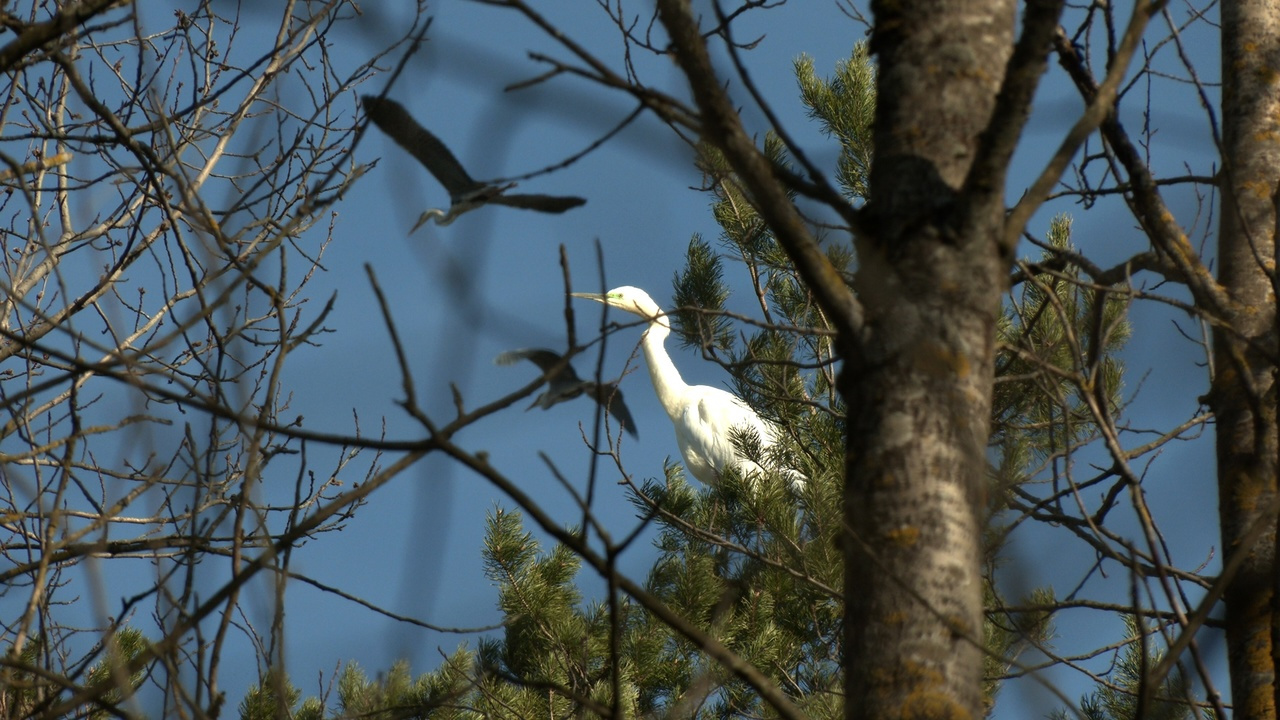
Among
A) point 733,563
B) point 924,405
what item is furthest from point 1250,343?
point 733,563

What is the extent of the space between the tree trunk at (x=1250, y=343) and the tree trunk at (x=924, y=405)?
59 centimetres

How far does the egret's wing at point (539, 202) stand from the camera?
1279 mm

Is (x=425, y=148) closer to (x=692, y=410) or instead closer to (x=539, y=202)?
(x=539, y=202)

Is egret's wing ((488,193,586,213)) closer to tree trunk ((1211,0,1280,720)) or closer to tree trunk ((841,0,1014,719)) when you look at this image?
tree trunk ((841,0,1014,719))

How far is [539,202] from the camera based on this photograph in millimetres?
1297

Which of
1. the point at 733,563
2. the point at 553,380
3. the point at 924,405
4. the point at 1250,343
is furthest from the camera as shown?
the point at 733,563

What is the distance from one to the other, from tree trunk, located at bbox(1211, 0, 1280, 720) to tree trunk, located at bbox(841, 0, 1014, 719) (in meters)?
0.59

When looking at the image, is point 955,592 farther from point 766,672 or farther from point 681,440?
point 681,440

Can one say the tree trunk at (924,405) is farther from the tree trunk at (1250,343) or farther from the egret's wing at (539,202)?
the tree trunk at (1250,343)

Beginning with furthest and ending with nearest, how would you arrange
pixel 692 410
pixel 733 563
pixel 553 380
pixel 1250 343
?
1. pixel 692 410
2. pixel 733 563
3. pixel 1250 343
4. pixel 553 380

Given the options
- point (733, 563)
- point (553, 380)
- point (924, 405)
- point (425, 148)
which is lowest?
point (924, 405)

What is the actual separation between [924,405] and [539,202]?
447mm

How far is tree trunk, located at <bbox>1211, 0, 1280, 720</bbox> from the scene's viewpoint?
1966 millimetres

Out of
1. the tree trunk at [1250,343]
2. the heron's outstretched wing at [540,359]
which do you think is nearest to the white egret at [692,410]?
the tree trunk at [1250,343]
